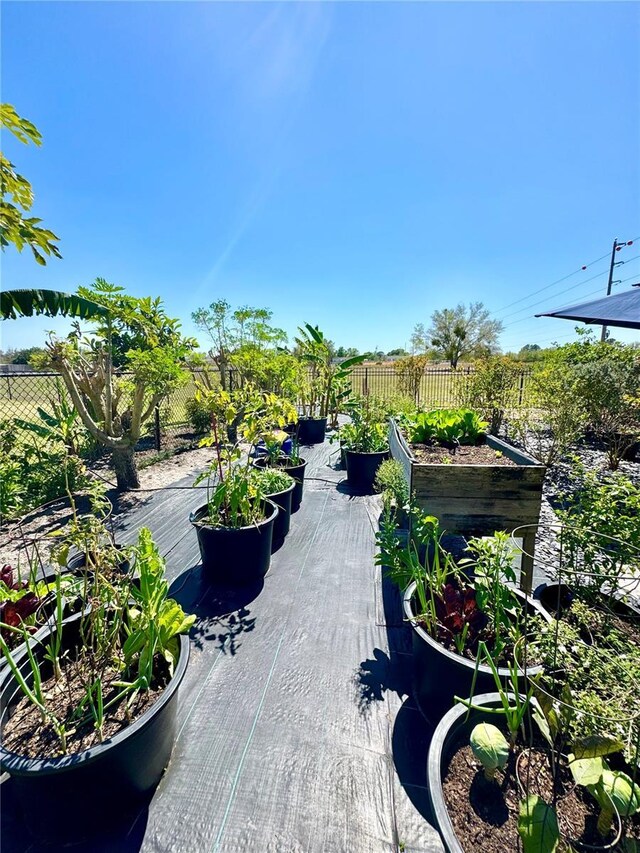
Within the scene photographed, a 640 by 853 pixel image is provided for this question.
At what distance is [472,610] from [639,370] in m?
6.66

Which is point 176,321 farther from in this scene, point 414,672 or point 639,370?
point 639,370

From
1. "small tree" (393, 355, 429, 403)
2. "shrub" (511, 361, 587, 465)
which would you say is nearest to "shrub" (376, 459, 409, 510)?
"shrub" (511, 361, 587, 465)

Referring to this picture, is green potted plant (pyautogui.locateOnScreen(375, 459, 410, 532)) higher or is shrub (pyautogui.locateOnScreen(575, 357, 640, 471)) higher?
shrub (pyautogui.locateOnScreen(575, 357, 640, 471))

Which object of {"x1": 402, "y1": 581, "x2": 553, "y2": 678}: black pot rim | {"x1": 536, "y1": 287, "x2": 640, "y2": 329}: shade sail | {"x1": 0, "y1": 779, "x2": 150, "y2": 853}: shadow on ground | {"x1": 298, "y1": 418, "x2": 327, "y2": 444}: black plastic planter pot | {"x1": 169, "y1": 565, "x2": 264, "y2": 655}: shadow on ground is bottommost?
{"x1": 0, "y1": 779, "x2": 150, "y2": 853}: shadow on ground

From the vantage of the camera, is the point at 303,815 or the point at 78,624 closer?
the point at 303,815

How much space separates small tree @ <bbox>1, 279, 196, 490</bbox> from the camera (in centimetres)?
385

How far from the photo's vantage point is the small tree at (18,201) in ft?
4.99

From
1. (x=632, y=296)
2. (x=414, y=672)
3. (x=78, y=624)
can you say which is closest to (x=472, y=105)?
(x=632, y=296)

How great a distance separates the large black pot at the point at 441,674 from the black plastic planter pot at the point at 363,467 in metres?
3.04

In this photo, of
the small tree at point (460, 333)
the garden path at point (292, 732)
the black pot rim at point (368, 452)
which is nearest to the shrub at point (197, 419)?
the black pot rim at point (368, 452)

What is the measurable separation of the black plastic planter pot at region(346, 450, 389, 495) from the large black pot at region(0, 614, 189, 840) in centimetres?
367

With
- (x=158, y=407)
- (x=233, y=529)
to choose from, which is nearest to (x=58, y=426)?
(x=158, y=407)

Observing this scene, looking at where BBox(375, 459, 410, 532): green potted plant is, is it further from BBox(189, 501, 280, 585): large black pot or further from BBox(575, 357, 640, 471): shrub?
BBox(575, 357, 640, 471): shrub

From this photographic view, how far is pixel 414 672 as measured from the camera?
180cm
